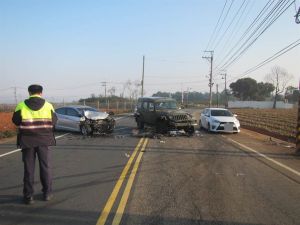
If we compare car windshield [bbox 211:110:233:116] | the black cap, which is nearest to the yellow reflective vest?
the black cap

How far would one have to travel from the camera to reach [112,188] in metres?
9.17

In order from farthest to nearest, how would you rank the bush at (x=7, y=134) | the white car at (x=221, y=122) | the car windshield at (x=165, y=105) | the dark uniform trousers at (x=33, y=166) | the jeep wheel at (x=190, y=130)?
the white car at (x=221, y=122) → the car windshield at (x=165, y=105) → the jeep wheel at (x=190, y=130) → the bush at (x=7, y=134) → the dark uniform trousers at (x=33, y=166)

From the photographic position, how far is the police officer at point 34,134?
26.1 feet

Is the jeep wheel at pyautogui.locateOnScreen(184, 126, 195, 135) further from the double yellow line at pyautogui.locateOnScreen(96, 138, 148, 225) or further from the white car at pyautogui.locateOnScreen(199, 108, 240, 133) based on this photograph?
the double yellow line at pyautogui.locateOnScreen(96, 138, 148, 225)

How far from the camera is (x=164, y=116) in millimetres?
23812

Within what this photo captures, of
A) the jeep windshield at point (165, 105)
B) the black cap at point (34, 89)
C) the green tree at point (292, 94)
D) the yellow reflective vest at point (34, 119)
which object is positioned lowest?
the green tree at point (292, 94)

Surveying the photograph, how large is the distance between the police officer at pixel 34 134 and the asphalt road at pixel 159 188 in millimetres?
458

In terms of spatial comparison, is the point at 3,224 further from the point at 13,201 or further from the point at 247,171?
the point at 247,171

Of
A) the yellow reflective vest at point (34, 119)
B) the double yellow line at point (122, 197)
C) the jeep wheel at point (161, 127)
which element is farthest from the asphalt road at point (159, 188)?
the jeep wheel at point (161, 127)

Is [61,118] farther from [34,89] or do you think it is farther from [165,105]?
[34,89]

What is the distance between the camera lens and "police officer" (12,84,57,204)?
7945 mm

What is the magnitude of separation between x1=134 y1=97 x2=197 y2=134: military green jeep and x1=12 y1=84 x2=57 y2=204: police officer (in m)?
15.5

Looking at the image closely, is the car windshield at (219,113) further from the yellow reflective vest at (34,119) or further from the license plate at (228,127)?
the yellow reflective vest at (34,119)

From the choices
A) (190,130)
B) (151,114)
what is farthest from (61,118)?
(190,130)
